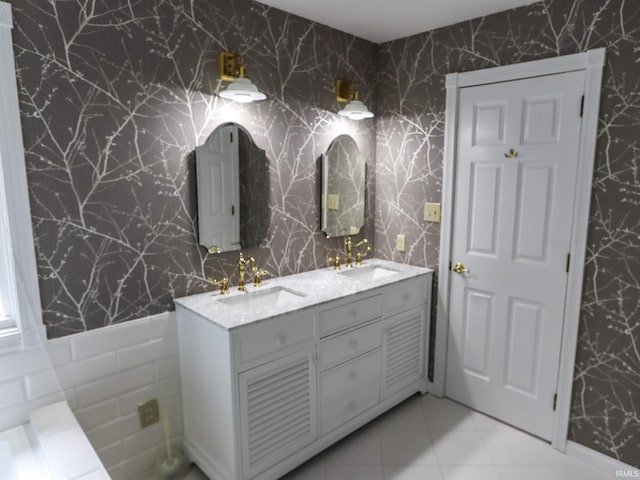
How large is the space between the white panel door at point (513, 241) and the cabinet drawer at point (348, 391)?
0.68 meters

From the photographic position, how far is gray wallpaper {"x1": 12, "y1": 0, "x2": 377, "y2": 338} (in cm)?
166

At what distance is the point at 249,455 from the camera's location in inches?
73.7

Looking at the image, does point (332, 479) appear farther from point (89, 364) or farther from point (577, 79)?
point (577, 79)

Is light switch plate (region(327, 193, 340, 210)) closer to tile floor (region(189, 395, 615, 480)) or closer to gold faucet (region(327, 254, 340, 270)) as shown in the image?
gold faucet (region(327, 254, 340, 270))

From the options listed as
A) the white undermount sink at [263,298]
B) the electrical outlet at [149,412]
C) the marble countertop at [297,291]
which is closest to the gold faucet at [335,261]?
the marble countertop at [297,291]

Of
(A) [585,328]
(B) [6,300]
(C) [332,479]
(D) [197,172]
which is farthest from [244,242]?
(A) [585,328]

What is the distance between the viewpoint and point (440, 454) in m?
2.29

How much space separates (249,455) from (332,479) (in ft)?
1.66

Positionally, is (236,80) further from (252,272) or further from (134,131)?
(252,272)

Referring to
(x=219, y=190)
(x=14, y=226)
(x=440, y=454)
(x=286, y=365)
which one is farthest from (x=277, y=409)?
(x=14, y=226)

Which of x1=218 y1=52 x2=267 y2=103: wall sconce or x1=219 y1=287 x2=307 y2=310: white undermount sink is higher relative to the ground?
x1=218 y1=52 x2=267 y2=103: wall sconce

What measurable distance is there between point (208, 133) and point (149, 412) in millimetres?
1444

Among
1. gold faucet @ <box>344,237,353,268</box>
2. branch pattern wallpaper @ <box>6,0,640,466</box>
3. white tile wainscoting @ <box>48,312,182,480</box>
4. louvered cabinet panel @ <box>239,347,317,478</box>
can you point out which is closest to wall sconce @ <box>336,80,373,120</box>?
branch pattern wallpaper @ <box>6,0,640,466</box>

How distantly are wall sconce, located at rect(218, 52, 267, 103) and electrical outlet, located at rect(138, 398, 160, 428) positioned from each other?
1.57 metres
